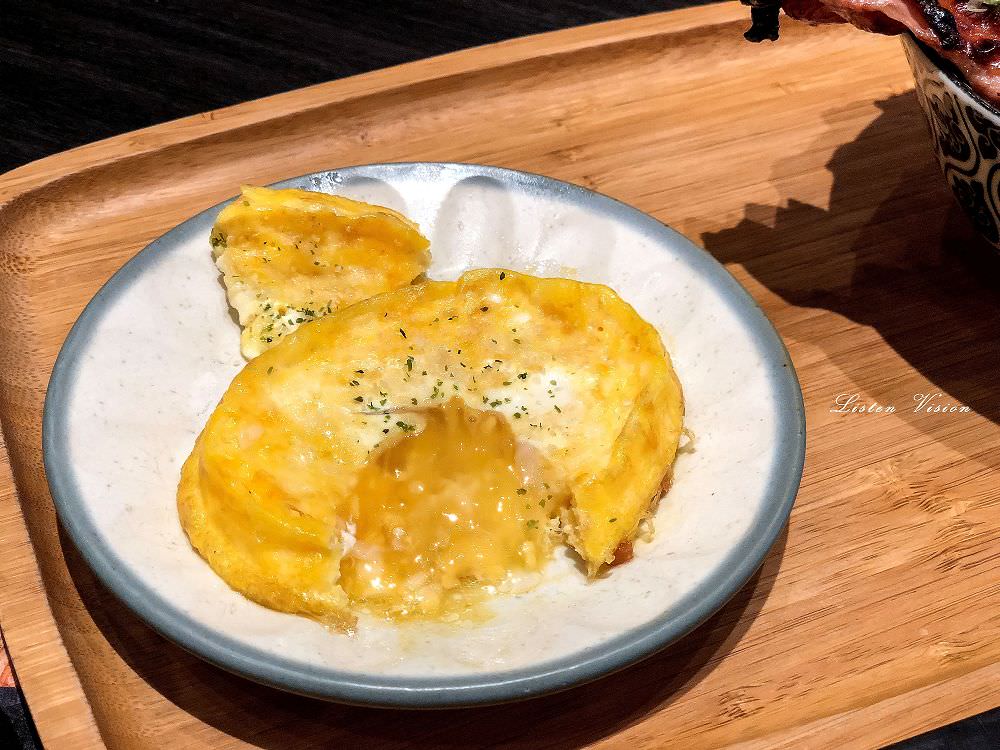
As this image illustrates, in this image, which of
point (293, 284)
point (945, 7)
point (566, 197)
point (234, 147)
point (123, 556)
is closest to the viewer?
point (123, 556)

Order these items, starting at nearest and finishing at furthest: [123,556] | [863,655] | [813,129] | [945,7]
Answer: [123,556] < [863,655] < [945,7] < [813,129]

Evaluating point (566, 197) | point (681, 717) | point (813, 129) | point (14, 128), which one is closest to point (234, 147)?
point (566, 197)

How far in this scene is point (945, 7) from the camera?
1.88 m

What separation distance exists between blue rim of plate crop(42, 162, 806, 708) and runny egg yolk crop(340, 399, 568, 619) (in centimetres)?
22

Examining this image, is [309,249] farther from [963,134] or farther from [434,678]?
[963,134]

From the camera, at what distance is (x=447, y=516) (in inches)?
64.2

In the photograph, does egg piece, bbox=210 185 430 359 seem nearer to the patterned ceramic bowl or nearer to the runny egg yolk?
the runny egg yolk

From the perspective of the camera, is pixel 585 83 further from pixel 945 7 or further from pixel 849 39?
pixel 945 7

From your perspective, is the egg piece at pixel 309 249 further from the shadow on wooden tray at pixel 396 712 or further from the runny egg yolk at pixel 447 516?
the shadow on wooden tray at pixel 396 712

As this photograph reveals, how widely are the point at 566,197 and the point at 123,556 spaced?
122 cm

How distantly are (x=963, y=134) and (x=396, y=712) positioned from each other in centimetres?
151

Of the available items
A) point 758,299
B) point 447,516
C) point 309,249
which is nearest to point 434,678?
point 447,516

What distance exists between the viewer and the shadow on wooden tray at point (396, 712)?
1.44 metres

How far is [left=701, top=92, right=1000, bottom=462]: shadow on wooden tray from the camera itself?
204cm
